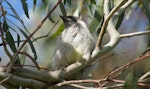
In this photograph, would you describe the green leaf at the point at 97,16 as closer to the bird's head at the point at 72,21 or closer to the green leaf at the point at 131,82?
the bird's head at the point at 72,21

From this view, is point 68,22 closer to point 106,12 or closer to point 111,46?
point 106,12

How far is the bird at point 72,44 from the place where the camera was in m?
2.17

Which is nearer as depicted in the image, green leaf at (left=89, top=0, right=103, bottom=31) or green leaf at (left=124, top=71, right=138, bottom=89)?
green leaf at (left=124, top=71, right=138, bottom=89)

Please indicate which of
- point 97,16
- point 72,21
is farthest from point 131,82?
point 72,21

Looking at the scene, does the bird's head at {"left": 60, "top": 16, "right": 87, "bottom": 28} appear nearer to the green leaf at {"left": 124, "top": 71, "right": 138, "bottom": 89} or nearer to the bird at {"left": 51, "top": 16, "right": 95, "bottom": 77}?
the bird at {"left": 51, "top": 16, "right": 95, "bottom": 77}

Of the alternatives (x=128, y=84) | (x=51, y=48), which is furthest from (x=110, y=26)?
(x=51, y=48)

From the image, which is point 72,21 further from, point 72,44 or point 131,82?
point 131,82

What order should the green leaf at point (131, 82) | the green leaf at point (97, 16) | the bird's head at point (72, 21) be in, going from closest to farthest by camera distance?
the green leaf at point (131, 82) → the green leaf at point (97, 16) → the bird's head at point (72, 21)

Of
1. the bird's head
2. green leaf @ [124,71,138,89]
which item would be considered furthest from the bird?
green leaf @ [124,71,138,89]

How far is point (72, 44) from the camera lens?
2234 millimetres

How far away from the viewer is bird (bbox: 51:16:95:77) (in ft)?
7.13

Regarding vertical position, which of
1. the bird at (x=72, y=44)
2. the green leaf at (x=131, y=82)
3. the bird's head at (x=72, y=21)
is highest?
the bird's head at (x=72, y=21)

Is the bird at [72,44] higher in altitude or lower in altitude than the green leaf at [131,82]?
higher

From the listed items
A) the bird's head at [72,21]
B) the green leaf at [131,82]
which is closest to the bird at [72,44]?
the bird's head at [72,21]
